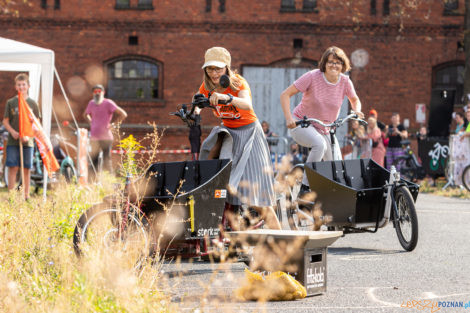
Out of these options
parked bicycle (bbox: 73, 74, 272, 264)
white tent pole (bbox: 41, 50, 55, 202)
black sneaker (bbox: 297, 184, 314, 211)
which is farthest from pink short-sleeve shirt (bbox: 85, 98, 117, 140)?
parked bicycle (bbox: 73, 74, 272, 264)

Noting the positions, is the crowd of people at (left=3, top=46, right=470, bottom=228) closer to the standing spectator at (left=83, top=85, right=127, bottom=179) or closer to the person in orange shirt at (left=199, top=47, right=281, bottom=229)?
the person in orange shirt at (left=199, top=47, right=281, bottom=229)

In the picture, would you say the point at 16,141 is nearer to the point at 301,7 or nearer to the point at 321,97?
the point at 321,97

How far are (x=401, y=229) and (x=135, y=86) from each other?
66.8 ft

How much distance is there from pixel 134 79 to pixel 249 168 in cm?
2143

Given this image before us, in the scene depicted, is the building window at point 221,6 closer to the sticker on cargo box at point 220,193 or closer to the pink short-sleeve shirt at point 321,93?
the pink short-sleeve shirt at point 321,93

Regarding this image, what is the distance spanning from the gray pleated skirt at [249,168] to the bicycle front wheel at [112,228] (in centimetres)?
90

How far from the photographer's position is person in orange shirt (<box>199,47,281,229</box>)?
682cm

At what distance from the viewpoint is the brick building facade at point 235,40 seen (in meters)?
27.5

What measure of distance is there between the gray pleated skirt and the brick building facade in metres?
20.4

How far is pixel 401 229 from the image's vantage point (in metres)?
8.48

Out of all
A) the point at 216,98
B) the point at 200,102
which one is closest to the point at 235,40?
the point at 200,102

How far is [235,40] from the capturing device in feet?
90.4

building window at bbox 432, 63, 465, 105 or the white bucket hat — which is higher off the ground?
building window at bbox 432, 63, 465, 105

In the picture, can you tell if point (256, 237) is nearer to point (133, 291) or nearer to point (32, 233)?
point (133, 291)
